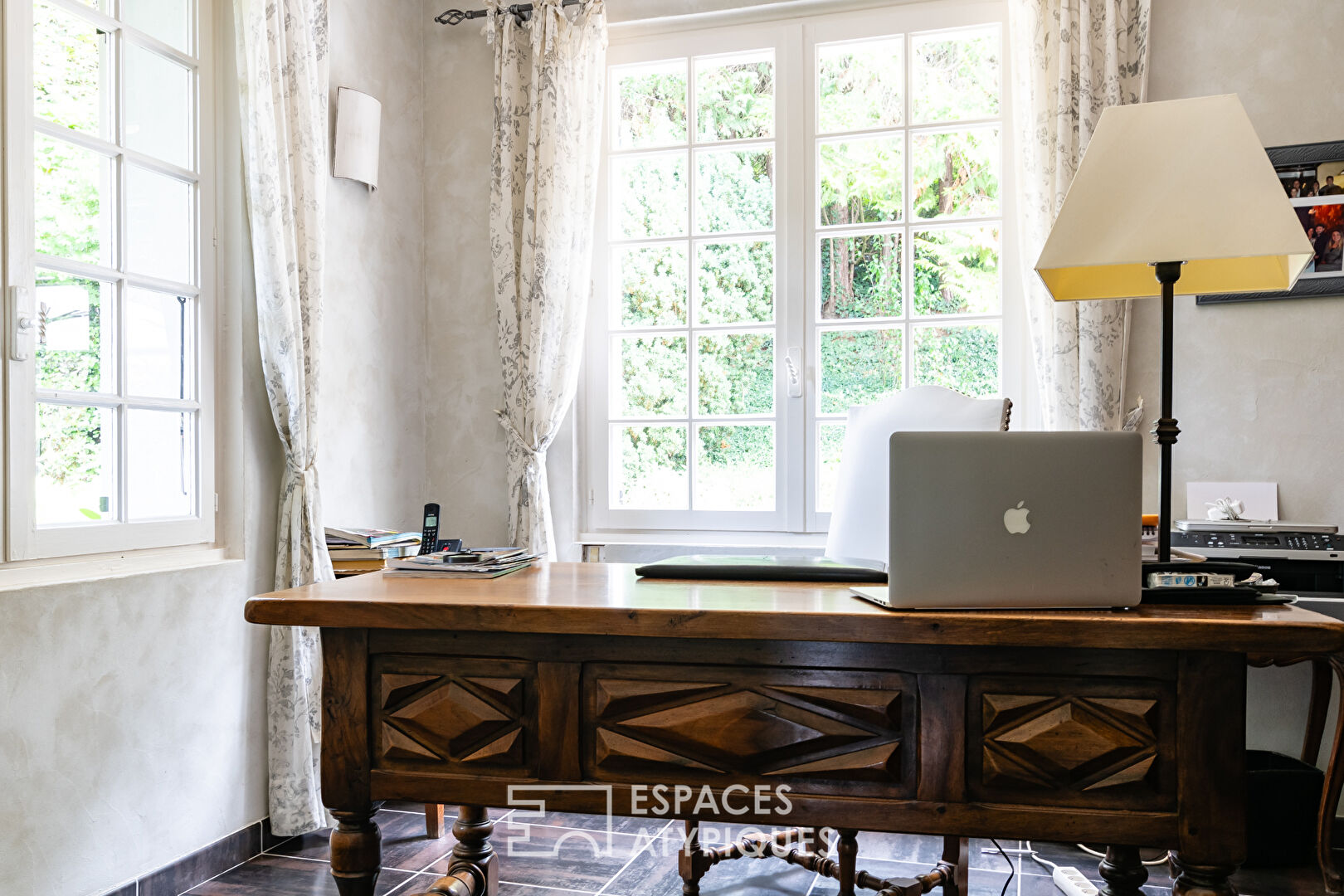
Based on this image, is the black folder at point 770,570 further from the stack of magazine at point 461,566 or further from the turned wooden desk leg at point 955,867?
the turned wooden desk leg at point 955,867

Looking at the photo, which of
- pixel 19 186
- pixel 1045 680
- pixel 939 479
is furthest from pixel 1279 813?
pixel 19 186

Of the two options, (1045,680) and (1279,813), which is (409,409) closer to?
(1045,680)

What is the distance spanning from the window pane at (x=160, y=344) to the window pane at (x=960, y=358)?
2398mm

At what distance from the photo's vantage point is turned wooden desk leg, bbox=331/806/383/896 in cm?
→ 151

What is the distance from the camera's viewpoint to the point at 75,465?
2.35m

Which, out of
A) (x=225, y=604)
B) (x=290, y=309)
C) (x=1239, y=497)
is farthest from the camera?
(x=1239, y=497)

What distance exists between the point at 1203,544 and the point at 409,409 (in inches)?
113

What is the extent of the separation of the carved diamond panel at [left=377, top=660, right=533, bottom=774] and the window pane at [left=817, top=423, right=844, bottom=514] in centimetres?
223

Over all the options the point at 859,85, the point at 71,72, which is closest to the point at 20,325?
the point at 71,72

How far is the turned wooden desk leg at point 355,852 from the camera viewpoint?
1.51 meters

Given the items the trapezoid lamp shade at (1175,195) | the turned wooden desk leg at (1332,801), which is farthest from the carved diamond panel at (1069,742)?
the turned wooden desk leg at (1332,801)

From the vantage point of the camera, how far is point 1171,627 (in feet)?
4.00

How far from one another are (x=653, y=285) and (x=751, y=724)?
8.62ft

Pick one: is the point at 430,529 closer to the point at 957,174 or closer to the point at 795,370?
the point at 795,370
